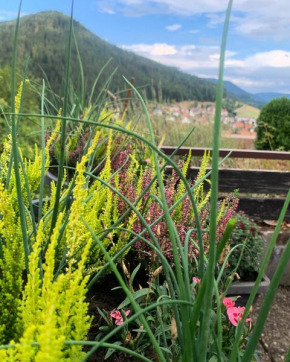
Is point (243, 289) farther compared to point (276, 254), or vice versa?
point (276, 254)

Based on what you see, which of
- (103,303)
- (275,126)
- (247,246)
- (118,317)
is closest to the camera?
(118,317)

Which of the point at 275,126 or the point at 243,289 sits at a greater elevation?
the point at 275,126

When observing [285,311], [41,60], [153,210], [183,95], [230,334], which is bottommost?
[285,311]

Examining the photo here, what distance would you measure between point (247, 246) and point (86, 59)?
58.8 feet

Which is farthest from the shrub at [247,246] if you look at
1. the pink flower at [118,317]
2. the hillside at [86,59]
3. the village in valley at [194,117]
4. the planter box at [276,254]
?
the hillside at [86,59]

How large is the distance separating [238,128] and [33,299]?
31.0 ft

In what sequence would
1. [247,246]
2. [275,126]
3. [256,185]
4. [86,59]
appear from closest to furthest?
[247,246] → [256,185] → [275,126] → [86,59]

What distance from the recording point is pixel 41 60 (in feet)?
50.1

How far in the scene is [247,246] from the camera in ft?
6.63

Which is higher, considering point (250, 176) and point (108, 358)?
point (250, 176)

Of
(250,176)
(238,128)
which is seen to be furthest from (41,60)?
A: (250,176)

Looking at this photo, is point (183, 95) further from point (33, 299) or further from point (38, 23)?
point (33, 299)

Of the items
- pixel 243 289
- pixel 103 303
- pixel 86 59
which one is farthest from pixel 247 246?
pixel 86 59

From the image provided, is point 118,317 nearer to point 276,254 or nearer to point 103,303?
point 103,303
